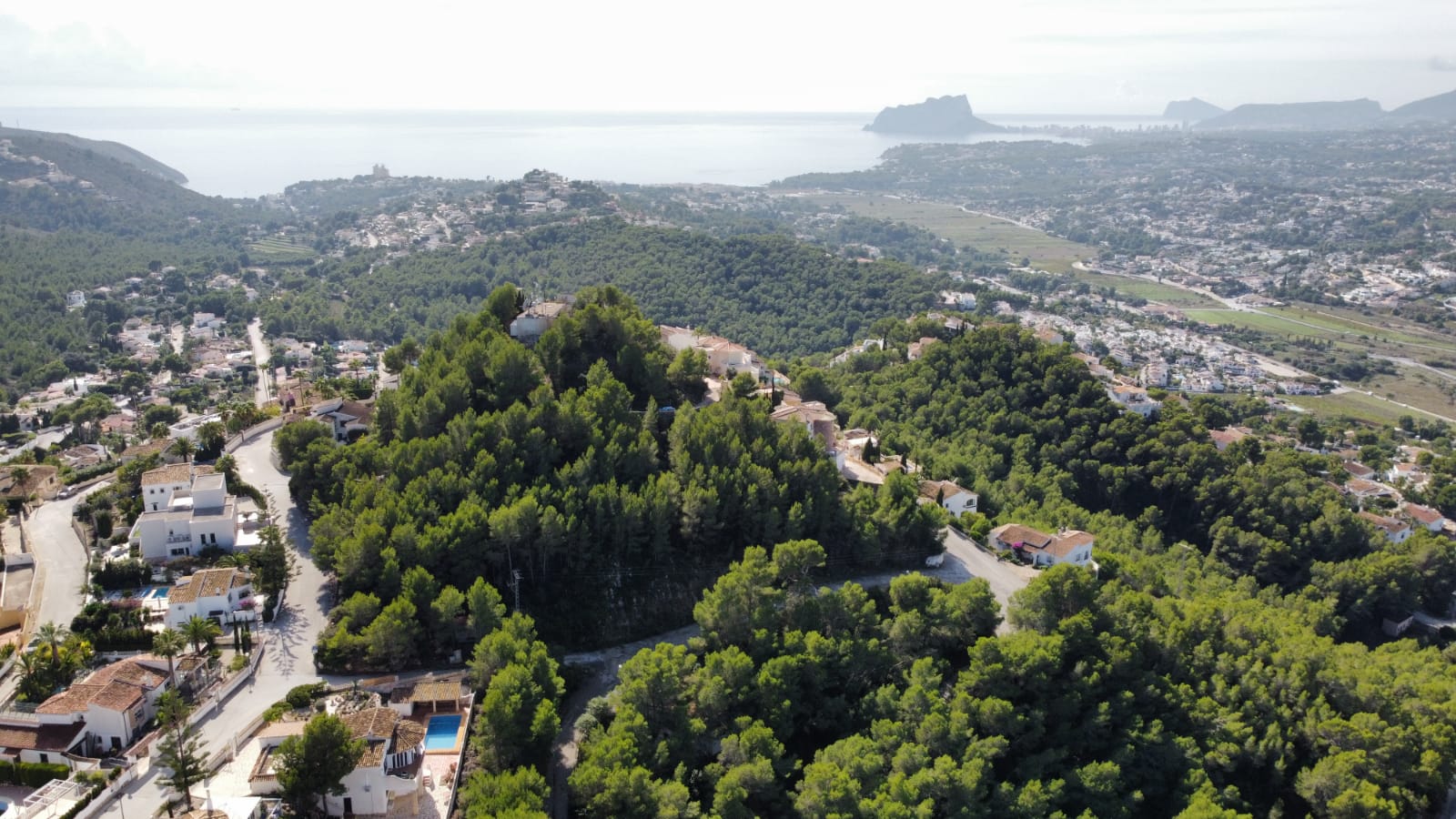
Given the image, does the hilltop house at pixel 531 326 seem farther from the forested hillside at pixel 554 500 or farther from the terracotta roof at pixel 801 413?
the terracotta roof at pixel 801 413

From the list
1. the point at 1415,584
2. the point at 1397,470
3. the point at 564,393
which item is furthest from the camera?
the point at 1397,470

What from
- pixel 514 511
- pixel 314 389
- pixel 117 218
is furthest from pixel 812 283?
pixel 117 218

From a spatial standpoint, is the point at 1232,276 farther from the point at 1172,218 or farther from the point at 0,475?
the point at 0,475

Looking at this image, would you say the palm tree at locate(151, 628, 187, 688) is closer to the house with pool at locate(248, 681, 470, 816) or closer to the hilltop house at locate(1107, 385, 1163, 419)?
the house with pool at locate(248, 681, 470, 816)

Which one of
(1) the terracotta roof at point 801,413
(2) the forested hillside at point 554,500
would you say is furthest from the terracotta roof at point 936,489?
(1) the terracotta roof at point 801,413

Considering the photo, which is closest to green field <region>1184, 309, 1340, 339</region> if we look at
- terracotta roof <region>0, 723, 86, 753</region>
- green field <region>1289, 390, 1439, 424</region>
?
green field <region>1289, 390, 1439, 424</region>

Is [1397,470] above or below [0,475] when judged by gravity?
below

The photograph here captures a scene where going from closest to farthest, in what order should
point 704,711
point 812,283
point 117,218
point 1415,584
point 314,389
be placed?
point 704,711 < point 1415,584 < point 314,389 < point 812,283 < point 117,218
